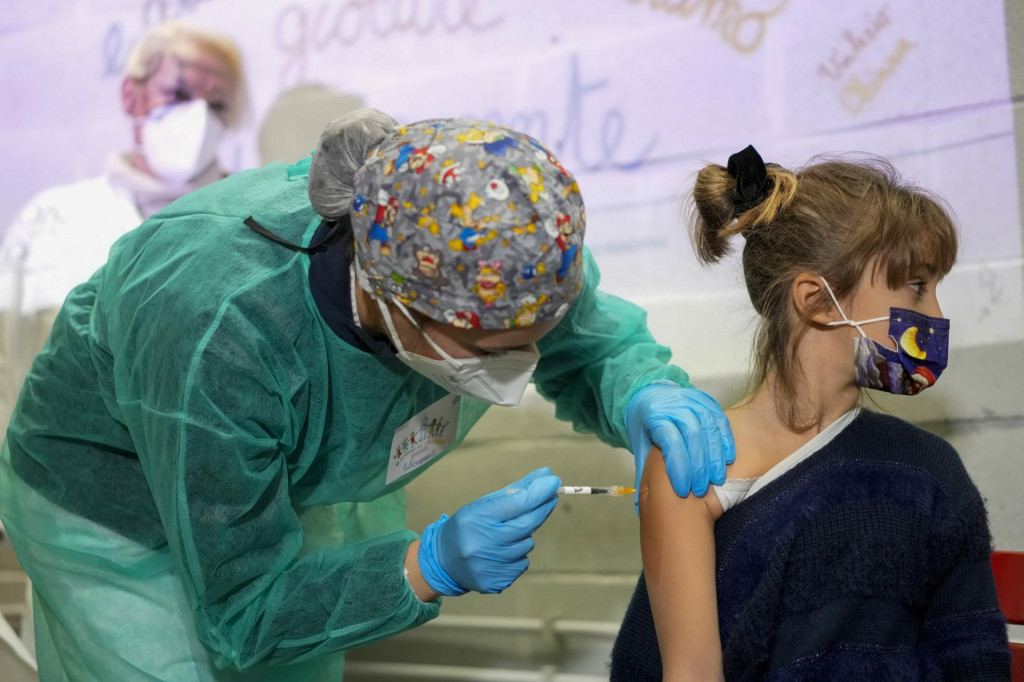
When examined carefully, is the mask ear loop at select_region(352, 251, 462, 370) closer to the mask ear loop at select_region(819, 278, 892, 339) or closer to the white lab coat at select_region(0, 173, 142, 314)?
the mask ear loop at select_region(819, 278, 892, 339)

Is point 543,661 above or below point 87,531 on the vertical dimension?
→ below

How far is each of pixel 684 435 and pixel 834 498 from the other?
19 centimetres

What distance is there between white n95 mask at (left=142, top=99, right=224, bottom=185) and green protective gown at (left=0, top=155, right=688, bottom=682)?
3.91 ft

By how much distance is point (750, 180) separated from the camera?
117 cm

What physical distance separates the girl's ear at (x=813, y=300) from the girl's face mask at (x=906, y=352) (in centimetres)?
2

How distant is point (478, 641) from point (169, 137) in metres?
1.52

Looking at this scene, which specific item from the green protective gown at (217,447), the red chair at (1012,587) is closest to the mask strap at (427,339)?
the green protective gown at (217,447)

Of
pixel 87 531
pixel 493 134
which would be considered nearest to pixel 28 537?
pixel 87 531

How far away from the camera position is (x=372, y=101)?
91.6 inches

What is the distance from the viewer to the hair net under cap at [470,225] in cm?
100

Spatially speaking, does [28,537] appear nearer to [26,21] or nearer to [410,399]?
[410,399]

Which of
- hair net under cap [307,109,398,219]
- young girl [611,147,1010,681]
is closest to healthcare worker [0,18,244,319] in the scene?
hair net under cap [307,109,398,219]

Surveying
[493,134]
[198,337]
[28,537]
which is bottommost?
[28,537]

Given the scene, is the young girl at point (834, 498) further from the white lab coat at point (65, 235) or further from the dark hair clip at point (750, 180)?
the white lab coat at point (65, 235)
